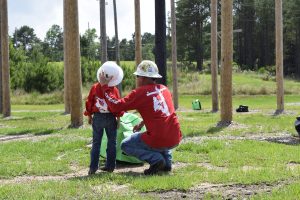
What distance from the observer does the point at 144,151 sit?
8023mm

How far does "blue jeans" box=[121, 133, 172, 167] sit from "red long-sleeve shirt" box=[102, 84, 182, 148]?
100 mm

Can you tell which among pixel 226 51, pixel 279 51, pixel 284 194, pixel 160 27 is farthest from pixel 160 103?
pixel 279 51

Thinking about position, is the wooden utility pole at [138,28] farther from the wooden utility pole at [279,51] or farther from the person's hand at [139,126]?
the person's hand at [139,126]

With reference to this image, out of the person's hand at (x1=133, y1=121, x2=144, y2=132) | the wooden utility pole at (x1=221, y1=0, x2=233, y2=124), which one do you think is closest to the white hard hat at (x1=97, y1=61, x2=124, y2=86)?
the person's hand at (x1=133, y1=121, x2=144, y2=132)

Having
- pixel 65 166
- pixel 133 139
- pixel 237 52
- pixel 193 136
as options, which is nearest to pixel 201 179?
pixel 133 139

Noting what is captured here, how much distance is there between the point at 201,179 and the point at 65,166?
2784 mm

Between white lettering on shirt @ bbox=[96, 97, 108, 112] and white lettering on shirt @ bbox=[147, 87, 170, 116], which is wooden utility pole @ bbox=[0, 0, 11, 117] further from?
white lettering on shirt @ bbox=[147, 87, 170, 116]

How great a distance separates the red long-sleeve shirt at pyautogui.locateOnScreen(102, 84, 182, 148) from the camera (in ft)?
25.6

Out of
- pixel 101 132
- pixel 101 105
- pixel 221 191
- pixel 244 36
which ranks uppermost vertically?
pixel 244 36

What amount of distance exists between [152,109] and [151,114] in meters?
0.08

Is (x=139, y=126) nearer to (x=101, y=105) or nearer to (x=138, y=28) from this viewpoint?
(x=101, y=105)

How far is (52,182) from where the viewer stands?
7141 mm

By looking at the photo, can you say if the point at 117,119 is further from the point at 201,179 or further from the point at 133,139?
the point at 201,179

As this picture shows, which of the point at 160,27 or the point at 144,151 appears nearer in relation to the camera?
the point at 160,27
